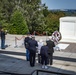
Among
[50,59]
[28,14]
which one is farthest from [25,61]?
[28,14]

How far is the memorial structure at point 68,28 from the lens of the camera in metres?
18.5

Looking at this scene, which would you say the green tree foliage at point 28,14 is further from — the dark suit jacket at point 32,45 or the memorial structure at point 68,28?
the dark suit jacket at point 32,45

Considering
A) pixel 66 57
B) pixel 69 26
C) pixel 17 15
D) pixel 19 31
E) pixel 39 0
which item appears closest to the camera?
pixel 66 57

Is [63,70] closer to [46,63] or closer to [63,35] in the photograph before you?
[46,63]

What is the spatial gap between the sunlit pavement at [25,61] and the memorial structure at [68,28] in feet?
8.58

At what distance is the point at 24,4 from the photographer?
111ft

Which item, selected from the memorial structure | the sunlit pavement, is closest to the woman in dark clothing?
the sunlit pavement

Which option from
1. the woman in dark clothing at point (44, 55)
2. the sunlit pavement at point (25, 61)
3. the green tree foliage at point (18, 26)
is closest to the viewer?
the woman in dark clothing at point (44, 55)

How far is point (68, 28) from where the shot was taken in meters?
18.7

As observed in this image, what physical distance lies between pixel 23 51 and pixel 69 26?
5305 millimetres

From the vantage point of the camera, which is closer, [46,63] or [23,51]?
[46,63]

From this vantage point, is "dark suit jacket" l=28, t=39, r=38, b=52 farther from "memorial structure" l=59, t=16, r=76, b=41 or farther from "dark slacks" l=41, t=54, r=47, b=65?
"memorial structure" l=59, t=16, r=76, b=41

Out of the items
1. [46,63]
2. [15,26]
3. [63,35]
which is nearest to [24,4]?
[15,26]

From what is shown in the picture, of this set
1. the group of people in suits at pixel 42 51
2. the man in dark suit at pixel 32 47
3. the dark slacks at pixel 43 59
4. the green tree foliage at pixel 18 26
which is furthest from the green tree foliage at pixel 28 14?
the dark slacks at pixel 43 59
